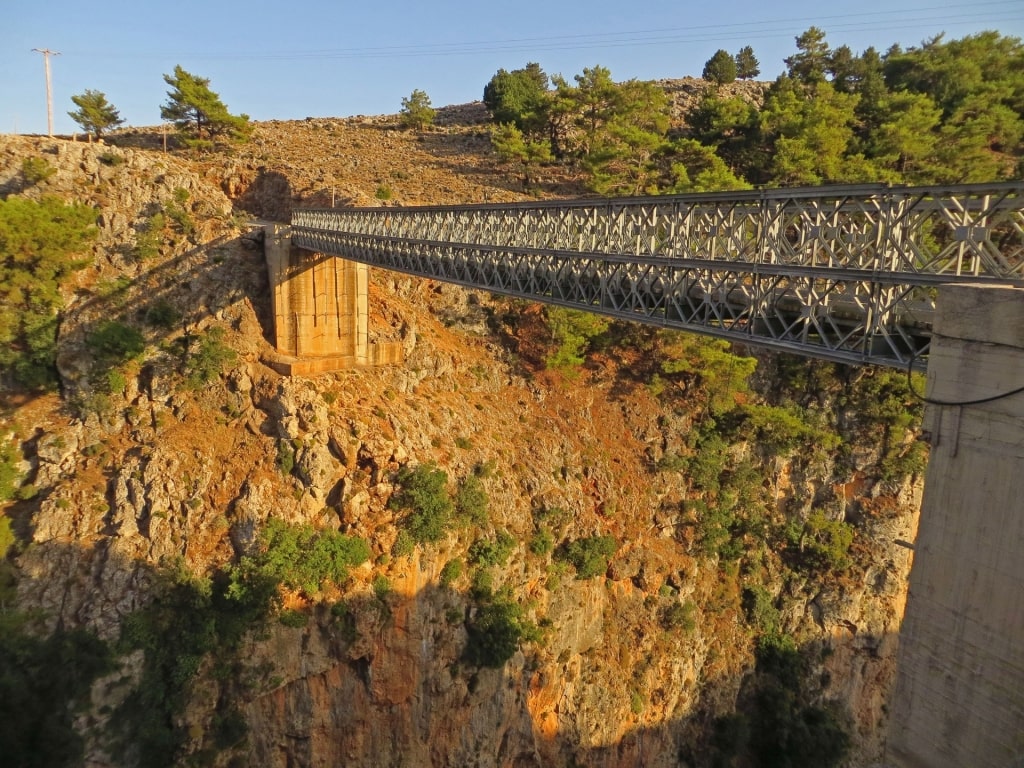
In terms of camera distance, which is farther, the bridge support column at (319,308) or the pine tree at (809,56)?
the pine tree at (809,56)

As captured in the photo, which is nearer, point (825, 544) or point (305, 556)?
point (305, 556)

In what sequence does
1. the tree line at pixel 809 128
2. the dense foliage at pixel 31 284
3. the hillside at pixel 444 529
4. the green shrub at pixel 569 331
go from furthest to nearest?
the tree line at pixel 809 128
the green shrub at pixel 569 331
the dense foliage at pixel 31 284
the hillside at pixel 444 529

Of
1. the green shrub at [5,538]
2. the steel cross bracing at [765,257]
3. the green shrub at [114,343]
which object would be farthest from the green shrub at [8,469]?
the steel cross bracing at [765,257]

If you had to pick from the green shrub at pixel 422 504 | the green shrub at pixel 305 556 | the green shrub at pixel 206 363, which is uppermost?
the green shrub at pixel 206 363

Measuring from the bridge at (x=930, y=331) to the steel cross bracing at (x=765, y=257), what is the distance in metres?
0.03

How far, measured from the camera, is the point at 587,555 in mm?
18281

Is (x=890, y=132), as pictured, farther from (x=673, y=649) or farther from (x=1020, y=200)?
(x=1020, y=200)

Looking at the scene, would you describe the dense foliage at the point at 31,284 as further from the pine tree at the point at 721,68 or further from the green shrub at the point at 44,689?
the pine tree at the point at 721,68

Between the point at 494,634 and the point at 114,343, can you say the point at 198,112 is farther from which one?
the point at 494,634

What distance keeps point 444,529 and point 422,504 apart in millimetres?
943

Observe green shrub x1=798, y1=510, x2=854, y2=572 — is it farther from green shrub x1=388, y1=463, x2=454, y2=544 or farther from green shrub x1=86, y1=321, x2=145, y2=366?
green shrub x1=86, y1=321, x2=145, y2=366

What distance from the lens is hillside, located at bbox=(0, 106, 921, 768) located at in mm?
14656

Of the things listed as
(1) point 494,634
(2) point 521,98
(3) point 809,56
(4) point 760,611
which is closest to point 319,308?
(1) point 494,634

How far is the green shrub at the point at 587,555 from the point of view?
18.2 meters
